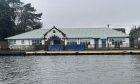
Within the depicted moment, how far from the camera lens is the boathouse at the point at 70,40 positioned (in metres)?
75.2

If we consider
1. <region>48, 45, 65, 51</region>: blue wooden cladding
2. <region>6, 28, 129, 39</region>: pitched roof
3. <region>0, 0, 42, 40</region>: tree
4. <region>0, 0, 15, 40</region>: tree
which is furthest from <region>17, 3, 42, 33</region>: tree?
<region>48, 45, 65, 51</region>: blue wooden cladding

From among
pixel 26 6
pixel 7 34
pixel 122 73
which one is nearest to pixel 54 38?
pixel 7 34

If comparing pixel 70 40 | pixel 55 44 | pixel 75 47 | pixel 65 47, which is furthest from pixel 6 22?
pixel 75 47

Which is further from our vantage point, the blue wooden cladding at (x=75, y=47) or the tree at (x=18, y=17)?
the tree at (x=18, y=17)

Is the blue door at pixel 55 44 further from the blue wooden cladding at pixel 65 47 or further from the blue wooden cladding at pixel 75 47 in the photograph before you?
the blue wooden cladding at pixel 75 47

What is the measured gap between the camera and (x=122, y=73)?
103 feet

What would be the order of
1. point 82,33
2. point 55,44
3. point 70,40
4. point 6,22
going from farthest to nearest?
point 6,22 < point 82,33 < point 70,40 < point 55,44

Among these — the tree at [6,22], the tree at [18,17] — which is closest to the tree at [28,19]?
the tree at [18,17]

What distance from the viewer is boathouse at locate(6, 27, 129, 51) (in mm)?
75188

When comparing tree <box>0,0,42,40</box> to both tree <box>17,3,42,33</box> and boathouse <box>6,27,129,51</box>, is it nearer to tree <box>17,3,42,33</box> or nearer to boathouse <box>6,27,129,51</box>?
tree <box>17,3,42,33</box>

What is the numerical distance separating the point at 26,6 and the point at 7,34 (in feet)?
78.4

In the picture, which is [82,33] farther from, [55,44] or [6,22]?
[6,22]

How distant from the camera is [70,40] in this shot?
77.3 m

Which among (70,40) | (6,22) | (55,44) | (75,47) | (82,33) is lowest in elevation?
(75,47)
